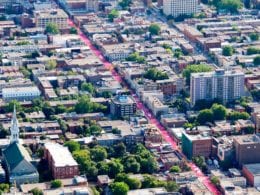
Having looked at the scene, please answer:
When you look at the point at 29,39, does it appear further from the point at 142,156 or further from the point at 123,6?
the point at 142,156

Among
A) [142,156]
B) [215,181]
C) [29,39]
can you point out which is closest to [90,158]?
[142,156]

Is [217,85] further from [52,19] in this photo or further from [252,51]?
[52,19]

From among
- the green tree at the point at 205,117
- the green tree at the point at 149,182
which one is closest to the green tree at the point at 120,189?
the green tree at the point at 149,182

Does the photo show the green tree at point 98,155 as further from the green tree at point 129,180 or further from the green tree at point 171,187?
the green tree at point 171,187

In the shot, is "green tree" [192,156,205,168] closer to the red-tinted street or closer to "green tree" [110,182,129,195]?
the red-tinted street

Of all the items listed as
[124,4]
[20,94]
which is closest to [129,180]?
[20,94]

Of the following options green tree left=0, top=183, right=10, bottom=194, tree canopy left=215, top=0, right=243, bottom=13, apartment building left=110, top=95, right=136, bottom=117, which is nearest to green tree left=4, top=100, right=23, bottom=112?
apartment building left=110, top=95, right=136, bottom=117
